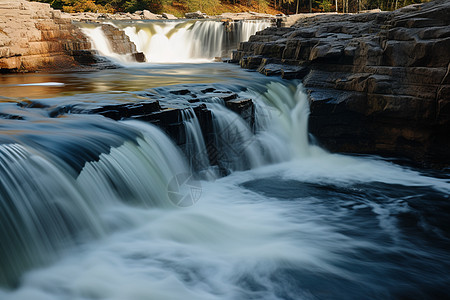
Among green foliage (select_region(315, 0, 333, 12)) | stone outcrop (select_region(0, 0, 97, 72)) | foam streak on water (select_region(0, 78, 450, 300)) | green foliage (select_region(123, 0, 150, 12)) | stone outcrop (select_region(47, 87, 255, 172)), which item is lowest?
foam streak on water (select_region(0, 78, 450, 300))

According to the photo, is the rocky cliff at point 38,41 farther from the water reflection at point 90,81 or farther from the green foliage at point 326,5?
the green foliage at point 326,5

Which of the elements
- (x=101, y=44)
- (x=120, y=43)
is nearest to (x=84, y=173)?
(x=101, y=44)

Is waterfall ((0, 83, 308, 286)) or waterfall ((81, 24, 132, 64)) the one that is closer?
waterfall ((0, 83, 308, 286))

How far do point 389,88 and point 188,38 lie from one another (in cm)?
1277

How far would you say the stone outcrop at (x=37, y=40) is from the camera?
1199 cm

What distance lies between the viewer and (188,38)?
735 inches

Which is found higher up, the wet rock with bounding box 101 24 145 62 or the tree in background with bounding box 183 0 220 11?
the tree in background with bounding box 183 0 220 11

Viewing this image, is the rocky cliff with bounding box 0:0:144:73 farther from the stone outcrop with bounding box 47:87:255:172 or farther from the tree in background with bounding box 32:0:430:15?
the tree in background with bounding box 32:0:430:15

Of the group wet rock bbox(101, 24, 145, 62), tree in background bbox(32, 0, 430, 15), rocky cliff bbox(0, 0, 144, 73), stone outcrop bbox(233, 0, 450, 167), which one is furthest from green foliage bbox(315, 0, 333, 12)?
stone outcrop bbox(233, 0, 450, 167)

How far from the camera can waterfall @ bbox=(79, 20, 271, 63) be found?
18.0m

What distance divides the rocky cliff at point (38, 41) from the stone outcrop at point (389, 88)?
8.82m

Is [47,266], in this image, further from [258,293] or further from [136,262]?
[258,293]

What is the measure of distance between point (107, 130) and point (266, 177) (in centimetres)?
302

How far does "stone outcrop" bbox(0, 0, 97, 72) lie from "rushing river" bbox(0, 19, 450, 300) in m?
5.49
